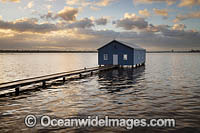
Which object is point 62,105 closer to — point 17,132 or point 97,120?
point 97,120

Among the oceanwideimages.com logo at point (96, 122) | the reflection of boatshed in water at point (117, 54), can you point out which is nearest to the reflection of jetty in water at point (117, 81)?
the oceanwideimages.com logo at point (96, 122)

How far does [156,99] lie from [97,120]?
6.01m

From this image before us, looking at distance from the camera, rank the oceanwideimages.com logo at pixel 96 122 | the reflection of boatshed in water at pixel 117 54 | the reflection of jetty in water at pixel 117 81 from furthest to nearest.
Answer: the reflection of boatshed in water at pixel 117 54, the reflection of jetty in water at pixel 117 81, the oceanwideimages.com logo at pixel 96 122

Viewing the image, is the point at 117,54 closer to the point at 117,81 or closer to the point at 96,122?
the point at 117,81

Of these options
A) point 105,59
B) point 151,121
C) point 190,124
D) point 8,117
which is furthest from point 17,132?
point 105,59

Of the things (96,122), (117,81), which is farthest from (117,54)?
(96,122)

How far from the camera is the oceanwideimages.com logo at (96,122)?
28.8ft

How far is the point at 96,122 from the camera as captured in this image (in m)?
9.16

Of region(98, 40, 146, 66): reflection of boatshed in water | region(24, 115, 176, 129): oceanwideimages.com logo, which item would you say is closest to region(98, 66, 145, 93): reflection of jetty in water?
region(24, 115, 176, 129): oceanwideimages.com logo

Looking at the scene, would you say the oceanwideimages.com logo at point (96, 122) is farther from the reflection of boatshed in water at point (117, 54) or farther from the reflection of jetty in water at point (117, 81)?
the reflection of boatshed in water at point (117, 54)

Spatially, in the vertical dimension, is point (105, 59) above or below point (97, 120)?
above

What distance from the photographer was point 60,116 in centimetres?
996

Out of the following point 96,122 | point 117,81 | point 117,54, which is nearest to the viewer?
point 96,122

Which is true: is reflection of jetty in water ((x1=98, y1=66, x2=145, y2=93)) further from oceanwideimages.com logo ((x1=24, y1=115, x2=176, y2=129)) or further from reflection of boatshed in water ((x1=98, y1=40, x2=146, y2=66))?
reflection of boatshed in water ((x1=98, y1=40, x2=146, y2=66))
